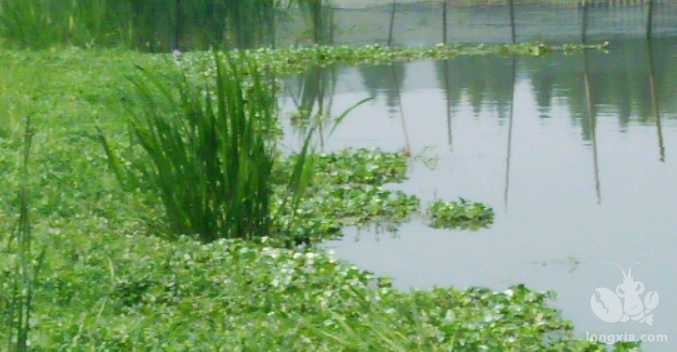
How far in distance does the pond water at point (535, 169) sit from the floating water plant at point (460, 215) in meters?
0.09

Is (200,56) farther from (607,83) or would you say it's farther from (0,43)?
(607,83)

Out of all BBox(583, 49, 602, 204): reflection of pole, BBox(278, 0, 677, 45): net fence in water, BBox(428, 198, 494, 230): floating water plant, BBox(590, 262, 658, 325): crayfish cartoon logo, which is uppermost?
BBox(278, 0, 677, 45): net fence in water

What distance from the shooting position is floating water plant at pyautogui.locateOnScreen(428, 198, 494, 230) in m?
7.36

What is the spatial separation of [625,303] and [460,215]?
5.74ft

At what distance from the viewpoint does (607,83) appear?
14211mm

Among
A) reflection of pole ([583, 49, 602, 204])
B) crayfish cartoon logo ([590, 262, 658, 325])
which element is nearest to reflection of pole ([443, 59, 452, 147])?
reflection of pole ([583, 49, 602, 204])

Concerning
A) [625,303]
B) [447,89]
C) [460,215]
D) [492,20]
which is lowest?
[625,303]

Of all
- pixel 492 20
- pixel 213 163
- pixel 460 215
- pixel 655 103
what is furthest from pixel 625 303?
pixel 492 20

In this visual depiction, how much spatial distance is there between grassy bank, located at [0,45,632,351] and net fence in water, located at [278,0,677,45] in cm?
1284

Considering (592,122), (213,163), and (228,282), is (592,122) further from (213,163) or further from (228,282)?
(228,282)

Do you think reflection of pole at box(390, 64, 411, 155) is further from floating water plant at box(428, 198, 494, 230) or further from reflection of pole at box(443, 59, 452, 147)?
floating water plant at box(428, 198, 494, 230)

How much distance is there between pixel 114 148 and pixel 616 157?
374cm

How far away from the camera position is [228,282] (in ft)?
18.8

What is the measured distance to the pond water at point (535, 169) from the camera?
6.34m
